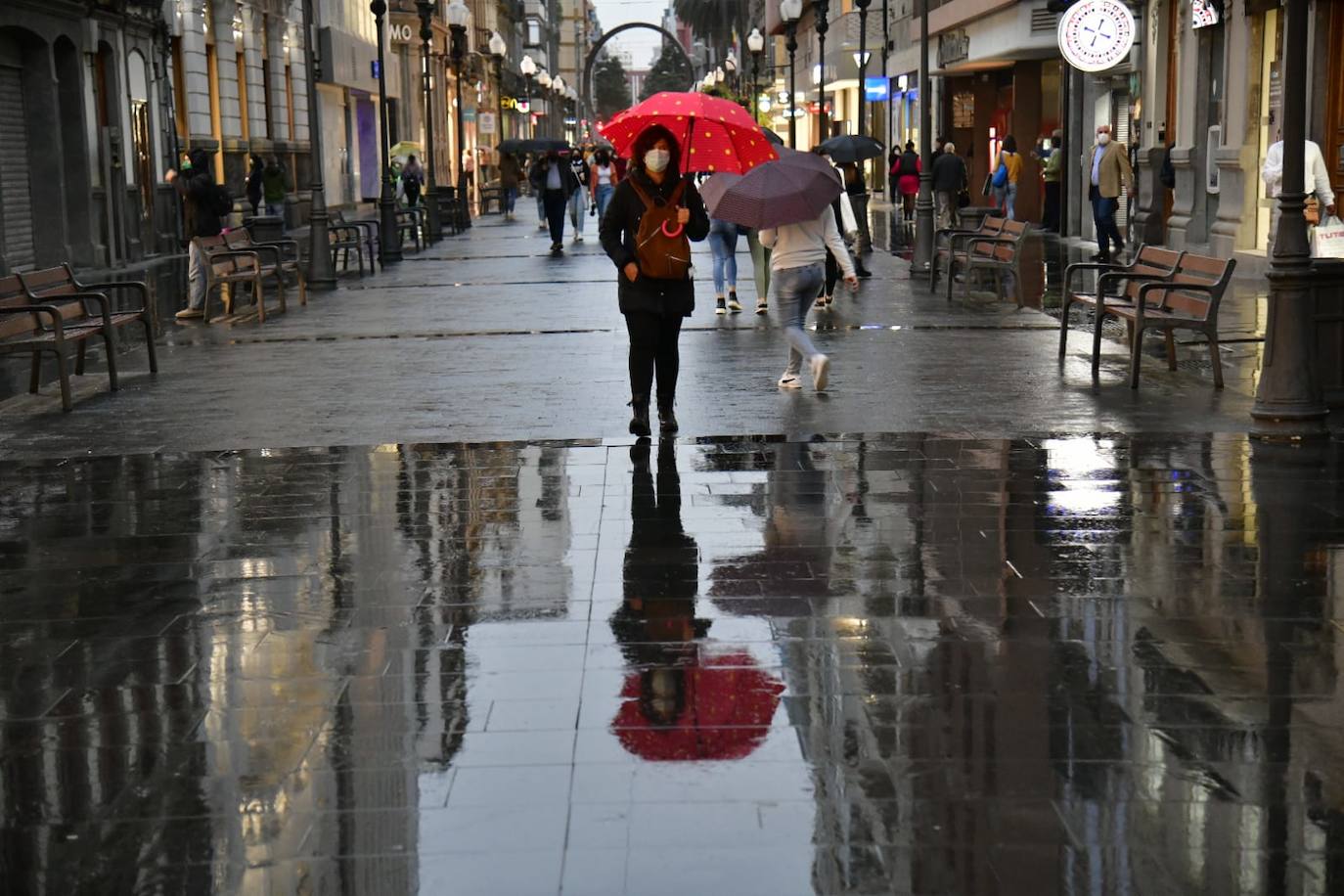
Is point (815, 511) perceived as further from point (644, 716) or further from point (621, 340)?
point (621, 340)

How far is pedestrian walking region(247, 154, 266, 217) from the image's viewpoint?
36.7 m

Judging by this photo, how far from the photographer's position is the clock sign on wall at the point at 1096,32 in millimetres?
26000

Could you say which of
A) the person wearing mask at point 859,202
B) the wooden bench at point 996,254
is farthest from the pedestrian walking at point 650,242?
the person wearing mask at point 859,202

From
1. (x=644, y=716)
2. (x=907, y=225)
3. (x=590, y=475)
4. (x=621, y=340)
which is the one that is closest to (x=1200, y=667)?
(x=644, y=716)

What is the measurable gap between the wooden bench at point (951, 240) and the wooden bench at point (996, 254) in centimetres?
4

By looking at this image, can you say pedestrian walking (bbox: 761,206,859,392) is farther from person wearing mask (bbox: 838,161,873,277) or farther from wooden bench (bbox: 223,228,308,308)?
wooden bench (bbox: 223,228,308,308)

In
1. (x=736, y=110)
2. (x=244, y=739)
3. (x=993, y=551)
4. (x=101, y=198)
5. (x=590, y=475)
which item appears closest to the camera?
(x=244, y=739)

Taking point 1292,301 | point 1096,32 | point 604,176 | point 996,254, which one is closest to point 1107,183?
point 1096,32

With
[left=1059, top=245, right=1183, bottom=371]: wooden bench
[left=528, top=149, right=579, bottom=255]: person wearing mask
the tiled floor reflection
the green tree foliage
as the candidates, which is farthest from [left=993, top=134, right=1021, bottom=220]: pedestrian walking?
the green tree foliage

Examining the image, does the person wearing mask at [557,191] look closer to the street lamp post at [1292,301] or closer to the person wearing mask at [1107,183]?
the person wearing mask at [1107,183]

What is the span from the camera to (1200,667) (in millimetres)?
5863

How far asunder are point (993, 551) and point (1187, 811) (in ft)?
9.78

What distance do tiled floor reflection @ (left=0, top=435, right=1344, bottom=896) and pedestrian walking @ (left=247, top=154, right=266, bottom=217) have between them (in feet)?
92.4

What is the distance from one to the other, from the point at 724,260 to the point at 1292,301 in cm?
855
